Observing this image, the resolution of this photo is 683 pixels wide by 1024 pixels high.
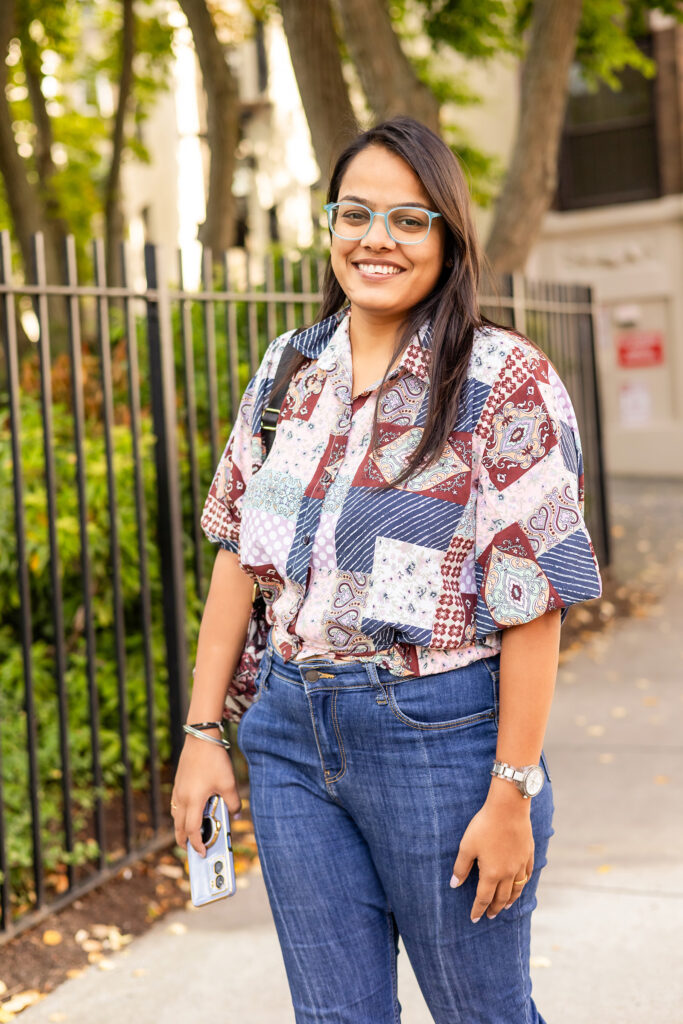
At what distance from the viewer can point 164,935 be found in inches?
140

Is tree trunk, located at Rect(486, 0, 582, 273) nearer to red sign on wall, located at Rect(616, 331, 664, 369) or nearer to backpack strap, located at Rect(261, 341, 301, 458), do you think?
backpack strap, located at Rect(261, 341, 301, 458)

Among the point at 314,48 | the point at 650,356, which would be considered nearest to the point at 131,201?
the point at 650,356

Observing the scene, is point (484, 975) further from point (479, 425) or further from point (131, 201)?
point (131, 201)

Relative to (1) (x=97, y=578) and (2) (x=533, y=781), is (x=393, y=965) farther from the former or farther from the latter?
(1) (x=97, y=578)

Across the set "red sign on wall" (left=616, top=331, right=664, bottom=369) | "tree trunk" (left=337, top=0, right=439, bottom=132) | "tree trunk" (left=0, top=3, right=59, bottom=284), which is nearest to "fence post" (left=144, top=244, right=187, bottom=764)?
"tree trunk" (left=337, top=0, right=439, bottom=132)

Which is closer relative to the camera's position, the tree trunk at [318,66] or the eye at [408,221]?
the eye at [408,221]

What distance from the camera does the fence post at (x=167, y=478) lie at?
4016 millimetres

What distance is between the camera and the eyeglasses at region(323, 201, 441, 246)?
185 cm

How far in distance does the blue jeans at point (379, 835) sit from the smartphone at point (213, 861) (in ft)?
0.28

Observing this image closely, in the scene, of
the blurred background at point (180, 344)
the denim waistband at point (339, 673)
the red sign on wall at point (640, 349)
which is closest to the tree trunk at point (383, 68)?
the blurred background at point (180, 344)

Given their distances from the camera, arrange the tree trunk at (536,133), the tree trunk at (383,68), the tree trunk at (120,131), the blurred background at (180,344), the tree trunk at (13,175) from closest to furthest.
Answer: the blurred background at (180,344), the tree trunk at (383,68), the tree trunk at (536,133), the tree trunk at (13,175), the tree trunk at (120,131)

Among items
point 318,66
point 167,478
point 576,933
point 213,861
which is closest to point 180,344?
point 167,478

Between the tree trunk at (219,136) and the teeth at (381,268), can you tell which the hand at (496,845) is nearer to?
the teeth at (381,268)

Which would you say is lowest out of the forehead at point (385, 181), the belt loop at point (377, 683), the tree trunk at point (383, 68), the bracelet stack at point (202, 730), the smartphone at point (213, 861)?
the smartphone at point (213, 861)
